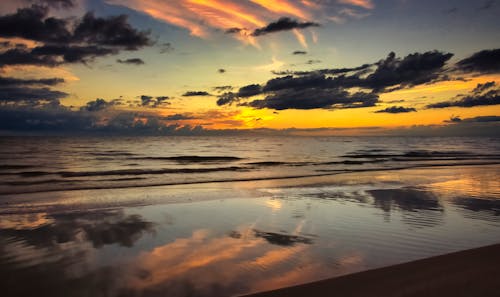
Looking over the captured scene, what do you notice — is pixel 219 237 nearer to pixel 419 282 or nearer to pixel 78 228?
pixel 78 228

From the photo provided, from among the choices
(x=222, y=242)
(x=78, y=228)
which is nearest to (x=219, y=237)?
(x=222, y=242)

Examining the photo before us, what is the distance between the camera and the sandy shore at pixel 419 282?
5133mm

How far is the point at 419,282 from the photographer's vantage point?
18.2ft

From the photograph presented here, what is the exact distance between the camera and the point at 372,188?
63.2 feet

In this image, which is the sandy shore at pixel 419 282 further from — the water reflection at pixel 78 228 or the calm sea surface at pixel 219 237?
the water reflection at pixel 78 228

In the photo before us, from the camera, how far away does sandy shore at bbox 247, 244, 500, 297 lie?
16.8 ft

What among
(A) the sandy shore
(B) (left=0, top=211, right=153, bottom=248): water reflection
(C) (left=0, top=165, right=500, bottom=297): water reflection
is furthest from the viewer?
(B) (left=0, top=211, right=153, bottom=248): water reflection

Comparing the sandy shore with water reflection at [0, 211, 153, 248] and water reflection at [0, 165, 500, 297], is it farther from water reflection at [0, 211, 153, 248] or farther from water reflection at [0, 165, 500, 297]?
water reflection at [0, 211, 153, 248]

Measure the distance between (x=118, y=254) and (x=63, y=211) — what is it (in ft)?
23.3

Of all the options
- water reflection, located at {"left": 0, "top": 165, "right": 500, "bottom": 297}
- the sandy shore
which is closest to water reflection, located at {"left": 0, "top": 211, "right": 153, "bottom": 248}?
water reflection, located at {"left": 0, "top": 165, "right": 500, "bottom": 297}

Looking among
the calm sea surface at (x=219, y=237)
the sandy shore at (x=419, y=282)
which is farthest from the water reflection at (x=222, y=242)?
the sandy shore at (x=419, y=282)

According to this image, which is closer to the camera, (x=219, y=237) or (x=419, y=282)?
(x=419, y=282)

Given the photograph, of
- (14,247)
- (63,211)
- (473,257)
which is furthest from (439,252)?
(63,211)

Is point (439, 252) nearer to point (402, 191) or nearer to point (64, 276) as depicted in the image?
point (64, 276)
